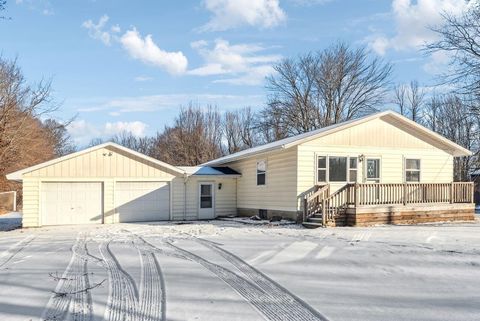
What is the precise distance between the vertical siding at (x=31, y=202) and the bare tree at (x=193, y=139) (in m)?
25.4

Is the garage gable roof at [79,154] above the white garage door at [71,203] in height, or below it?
above

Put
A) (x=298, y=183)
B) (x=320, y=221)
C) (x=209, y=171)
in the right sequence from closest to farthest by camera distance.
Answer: (x=320, y=221), (x=298, y=183), (x=209, y=171)

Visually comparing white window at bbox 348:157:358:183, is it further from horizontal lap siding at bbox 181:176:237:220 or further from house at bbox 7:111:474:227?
horizontal lap siding at bbox 181:176:237:220

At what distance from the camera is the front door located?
20531mm

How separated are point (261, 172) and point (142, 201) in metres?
5.29

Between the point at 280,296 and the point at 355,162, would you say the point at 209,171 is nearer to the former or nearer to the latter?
the point at 355,162

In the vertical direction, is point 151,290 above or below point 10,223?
above

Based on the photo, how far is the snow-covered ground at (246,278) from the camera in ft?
17.5

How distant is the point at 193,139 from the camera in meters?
43.6

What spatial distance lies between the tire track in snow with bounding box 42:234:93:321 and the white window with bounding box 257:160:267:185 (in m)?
11.2

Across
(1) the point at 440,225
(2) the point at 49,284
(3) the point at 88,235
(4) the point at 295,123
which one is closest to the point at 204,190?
(3) the point at 88,235

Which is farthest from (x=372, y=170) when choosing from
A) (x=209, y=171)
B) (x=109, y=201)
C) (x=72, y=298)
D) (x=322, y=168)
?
(x=72, y=298)

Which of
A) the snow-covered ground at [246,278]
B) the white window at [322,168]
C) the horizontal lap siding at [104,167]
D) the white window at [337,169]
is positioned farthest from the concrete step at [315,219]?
the horizontal lap siding at [104,167]

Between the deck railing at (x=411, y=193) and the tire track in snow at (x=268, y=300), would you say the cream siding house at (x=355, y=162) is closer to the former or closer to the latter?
the deck railing at (x=411, y=193)
